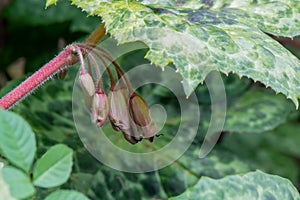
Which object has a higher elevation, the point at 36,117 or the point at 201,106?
the point at 36,117

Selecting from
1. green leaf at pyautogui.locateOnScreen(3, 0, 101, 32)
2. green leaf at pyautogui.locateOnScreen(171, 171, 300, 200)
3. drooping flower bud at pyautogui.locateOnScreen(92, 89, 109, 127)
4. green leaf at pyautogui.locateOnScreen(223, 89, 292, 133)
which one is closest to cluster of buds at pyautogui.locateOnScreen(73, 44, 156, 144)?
drooping flower bud at pyautogui.locateOnScreen(92, 89, 109, 127)

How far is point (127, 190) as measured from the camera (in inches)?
56.1

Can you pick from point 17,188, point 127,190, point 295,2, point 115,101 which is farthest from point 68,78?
point 17,188

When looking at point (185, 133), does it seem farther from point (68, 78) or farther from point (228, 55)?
point (228, 55)

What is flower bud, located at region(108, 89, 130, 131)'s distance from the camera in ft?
3.63

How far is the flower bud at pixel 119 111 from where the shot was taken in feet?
3.63

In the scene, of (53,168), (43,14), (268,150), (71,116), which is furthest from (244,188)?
(268,150)

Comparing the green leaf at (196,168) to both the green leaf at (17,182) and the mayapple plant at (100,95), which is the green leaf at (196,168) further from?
the green leaf at (17,182)

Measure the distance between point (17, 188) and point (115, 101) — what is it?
14.8 inches

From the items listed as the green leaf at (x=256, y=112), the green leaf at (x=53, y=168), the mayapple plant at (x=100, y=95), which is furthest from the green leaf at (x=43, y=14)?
the green leaf at (x=53, y=168)

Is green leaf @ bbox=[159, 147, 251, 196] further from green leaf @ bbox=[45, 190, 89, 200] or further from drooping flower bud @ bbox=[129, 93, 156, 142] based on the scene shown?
green leaf @ bbox=[45, 190, 89, 200]

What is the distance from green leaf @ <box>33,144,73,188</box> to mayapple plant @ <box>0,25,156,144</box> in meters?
0.28

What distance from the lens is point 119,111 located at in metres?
1.11

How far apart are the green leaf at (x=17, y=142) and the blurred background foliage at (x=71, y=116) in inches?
15.8
